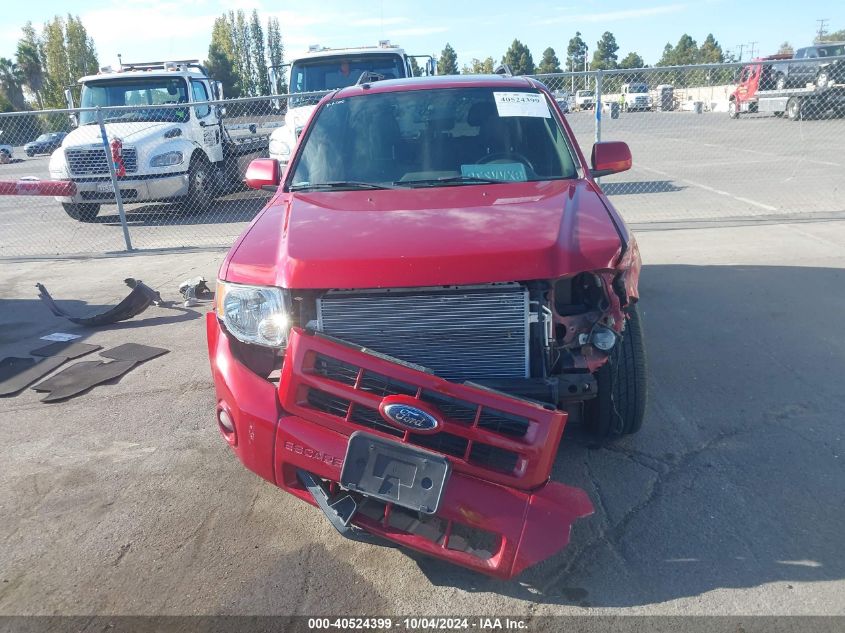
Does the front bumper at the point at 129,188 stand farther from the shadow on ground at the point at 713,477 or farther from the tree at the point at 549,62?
the tree at the point at 549,62

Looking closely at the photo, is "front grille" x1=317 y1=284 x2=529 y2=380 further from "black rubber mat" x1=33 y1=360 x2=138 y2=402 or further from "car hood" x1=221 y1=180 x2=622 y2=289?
"black rubber mat" x1=33 y1=360 x2=138 y2=402

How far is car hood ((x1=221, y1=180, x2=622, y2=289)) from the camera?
284cm

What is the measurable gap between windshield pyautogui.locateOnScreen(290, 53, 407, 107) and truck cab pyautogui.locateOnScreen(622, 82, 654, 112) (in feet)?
13.3

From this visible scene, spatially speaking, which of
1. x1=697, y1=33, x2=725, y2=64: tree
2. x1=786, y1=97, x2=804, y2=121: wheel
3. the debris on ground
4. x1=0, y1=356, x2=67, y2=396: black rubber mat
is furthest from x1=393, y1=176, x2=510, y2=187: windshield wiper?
x1=697, y1=33, x2=725, y2=64: tree

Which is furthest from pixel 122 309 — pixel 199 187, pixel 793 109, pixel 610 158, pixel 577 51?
pixel 577 51

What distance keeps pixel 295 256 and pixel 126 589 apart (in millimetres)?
1514

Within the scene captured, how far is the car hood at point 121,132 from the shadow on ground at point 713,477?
8929 millimetres

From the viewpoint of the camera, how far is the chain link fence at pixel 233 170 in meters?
10.2

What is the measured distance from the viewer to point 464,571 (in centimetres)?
299

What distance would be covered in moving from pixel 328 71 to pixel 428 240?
381 inches

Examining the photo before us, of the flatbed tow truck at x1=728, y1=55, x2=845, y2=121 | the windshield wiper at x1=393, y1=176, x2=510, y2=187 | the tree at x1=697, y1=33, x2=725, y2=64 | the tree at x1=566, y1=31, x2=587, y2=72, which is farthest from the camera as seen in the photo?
the tree at x1=566, y1=31, x2=587, y2=72

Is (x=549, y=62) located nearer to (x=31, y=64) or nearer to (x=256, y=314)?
(x=31, y=64)

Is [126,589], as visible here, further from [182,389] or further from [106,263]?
[106,263]

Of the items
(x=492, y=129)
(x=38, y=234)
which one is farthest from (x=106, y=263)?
(x=492, y=129)
